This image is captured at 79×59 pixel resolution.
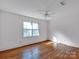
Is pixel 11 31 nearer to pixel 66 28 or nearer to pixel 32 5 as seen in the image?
pixel 32 5

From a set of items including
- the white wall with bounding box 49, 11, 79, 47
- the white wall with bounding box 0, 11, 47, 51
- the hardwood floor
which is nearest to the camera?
the hardwood floor

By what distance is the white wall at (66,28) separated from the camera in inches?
227

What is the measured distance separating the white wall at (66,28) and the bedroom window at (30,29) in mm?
1749

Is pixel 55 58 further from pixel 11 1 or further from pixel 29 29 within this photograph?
pixel 29 29

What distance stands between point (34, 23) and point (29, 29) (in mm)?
774

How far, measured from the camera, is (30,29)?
20.9 ft

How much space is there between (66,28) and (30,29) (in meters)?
2.81

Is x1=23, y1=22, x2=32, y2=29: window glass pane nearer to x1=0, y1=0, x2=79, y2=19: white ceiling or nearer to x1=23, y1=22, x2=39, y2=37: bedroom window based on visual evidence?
x1=23, y1=22, x2=39, y2=37: bedroom window

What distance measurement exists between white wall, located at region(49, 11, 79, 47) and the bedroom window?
5.74 feet

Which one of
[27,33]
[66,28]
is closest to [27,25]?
[27,33]

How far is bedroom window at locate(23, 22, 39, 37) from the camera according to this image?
5.96m

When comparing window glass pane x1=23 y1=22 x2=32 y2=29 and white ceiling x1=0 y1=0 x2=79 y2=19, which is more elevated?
white ceiling x1=0 y1=0 x2=79 y2=19

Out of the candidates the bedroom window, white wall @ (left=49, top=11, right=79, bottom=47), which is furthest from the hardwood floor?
the bedroom window

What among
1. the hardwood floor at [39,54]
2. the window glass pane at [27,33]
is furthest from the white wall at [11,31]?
the hardwood floor at [39,54]
